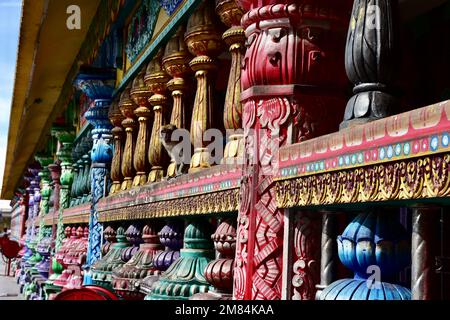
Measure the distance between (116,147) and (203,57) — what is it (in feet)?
9.21

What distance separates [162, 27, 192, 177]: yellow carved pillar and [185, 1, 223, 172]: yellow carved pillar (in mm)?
484

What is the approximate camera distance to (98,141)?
7113 mm

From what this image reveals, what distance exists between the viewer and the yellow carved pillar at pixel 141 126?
5293mm

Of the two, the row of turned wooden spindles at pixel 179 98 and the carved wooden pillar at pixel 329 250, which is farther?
the row of turned wooden spindles at pixel 179 98

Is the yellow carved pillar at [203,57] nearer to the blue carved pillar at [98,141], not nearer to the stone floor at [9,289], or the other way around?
the blue carved pillar at [98,141]

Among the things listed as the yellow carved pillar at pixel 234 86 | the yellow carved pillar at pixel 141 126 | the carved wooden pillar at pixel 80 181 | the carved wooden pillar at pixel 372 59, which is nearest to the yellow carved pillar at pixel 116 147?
the yellow carved pillar at pixel 141 126

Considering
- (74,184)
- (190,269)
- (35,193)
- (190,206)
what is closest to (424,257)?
(190,206)

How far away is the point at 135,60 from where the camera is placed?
5.83m

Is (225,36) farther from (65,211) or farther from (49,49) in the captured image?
(65,211)

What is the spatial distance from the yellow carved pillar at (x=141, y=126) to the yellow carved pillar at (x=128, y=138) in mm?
321

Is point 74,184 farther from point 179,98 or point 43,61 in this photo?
point 179,98

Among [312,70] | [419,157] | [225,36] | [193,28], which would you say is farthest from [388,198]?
[193,28]
